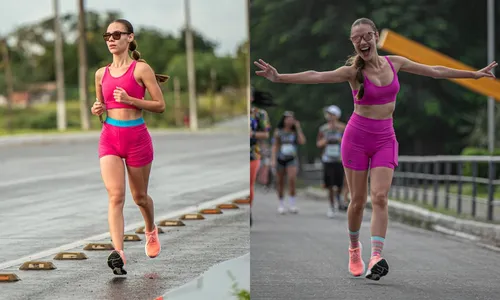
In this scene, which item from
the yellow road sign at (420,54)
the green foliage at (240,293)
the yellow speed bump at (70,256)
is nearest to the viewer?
the green foliage at (240,293)

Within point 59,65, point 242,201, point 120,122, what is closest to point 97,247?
point 120,122

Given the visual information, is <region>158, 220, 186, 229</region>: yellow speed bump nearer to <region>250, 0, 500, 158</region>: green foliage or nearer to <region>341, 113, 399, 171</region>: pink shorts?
<region>341, 113, 399, 171</region>: pink shorts

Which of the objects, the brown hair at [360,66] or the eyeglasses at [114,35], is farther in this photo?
the brown hair at [360,66]

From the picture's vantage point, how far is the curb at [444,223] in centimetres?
1342

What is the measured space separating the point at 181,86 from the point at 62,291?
4480cm

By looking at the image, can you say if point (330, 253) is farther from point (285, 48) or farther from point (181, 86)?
point (181, 86)

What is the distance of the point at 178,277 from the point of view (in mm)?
7883

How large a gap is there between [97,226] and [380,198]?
384 centimetres

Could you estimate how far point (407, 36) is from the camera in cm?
3791

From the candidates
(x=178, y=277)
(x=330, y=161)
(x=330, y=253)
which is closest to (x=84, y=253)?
(x=178, y=277)

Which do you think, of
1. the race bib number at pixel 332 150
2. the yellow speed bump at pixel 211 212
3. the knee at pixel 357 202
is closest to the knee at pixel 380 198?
the knee at pixel 357 202

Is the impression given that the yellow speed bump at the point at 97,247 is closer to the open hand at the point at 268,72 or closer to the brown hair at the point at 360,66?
the open hand at the point at 268,72

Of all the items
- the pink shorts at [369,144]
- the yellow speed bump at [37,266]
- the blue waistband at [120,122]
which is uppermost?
the blue waistband at [120,122]

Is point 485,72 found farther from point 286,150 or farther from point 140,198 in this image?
point 286,150
